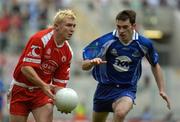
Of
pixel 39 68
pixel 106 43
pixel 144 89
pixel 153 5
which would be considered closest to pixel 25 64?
pixel 39 68

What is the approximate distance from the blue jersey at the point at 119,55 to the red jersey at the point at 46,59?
58cm

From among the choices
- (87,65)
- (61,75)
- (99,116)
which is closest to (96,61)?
(87,65)

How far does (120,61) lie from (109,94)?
0.61 m

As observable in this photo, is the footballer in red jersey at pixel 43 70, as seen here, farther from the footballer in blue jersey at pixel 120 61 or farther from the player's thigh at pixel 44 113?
the footballer in blue jersey at pixel 120 61

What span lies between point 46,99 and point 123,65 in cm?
150

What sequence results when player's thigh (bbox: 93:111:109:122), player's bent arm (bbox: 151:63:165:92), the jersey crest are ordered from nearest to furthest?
the jersey crest → player's bent arm (bbox: 151:63:165:92) → player's thigh (bbox: 93:111:109:122)

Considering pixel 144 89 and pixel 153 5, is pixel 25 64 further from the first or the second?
pixel 153 5

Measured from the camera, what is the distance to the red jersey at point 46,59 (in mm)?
11805

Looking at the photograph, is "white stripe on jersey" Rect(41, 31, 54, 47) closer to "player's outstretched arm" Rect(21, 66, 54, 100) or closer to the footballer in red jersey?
the footballer in red jersey

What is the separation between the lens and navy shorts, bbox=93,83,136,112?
12.9m

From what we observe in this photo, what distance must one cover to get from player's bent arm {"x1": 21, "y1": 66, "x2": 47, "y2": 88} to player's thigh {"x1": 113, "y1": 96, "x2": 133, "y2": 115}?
148 centimetres

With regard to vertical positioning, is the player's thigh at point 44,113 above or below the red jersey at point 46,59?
below

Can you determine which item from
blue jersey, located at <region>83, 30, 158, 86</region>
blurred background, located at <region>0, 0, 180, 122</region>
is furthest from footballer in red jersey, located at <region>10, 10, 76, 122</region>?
blurred background, located at <region>0, 0, 180, 122</region>

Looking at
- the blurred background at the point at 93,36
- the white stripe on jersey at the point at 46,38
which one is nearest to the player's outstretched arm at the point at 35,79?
the white stripe on jersey at the point at 46,38
